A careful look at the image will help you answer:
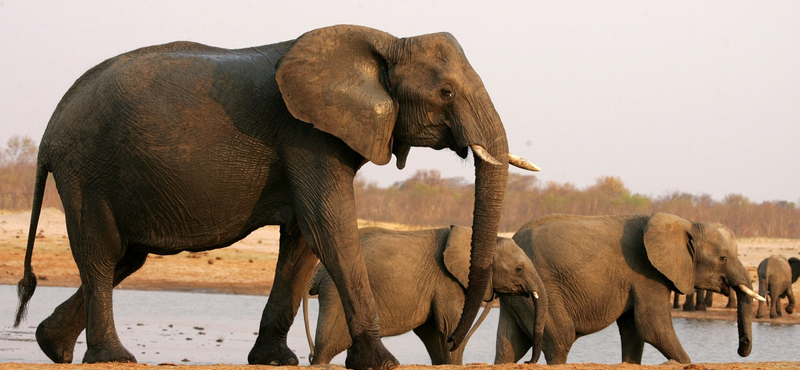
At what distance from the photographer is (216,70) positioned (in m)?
5.44

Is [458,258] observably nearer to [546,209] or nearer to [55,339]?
[55,339]

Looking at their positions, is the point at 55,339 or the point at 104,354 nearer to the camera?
the point at 104,354

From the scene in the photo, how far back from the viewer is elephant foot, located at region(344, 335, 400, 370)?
515 centimetres

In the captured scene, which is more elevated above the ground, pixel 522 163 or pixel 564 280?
pixel 522 163

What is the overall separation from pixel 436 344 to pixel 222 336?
3648 millimetres

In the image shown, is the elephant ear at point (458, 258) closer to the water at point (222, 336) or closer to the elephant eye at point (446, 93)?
the water at point (222, 336)

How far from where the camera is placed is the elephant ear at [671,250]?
9.16 m

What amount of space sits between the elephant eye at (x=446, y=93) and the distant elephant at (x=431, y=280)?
11.6ft

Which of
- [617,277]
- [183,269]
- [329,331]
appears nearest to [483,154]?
[329,331]

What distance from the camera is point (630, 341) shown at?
955cm

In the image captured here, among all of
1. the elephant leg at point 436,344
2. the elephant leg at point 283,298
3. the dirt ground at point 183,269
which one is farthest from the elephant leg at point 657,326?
the dirt ground at point 183,269

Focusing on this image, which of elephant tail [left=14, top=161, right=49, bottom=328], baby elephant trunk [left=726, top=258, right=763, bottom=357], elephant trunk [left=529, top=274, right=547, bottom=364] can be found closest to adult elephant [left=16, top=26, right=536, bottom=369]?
elephant tail [left=14, top=161, right=49, bottom=328]

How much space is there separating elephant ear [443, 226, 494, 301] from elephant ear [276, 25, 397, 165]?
360 cm

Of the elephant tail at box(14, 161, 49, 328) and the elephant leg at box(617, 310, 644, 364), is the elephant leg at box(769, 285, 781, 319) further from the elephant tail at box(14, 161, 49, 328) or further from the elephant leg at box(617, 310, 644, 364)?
the elephant tail at box(14, 161, 49, 328)
